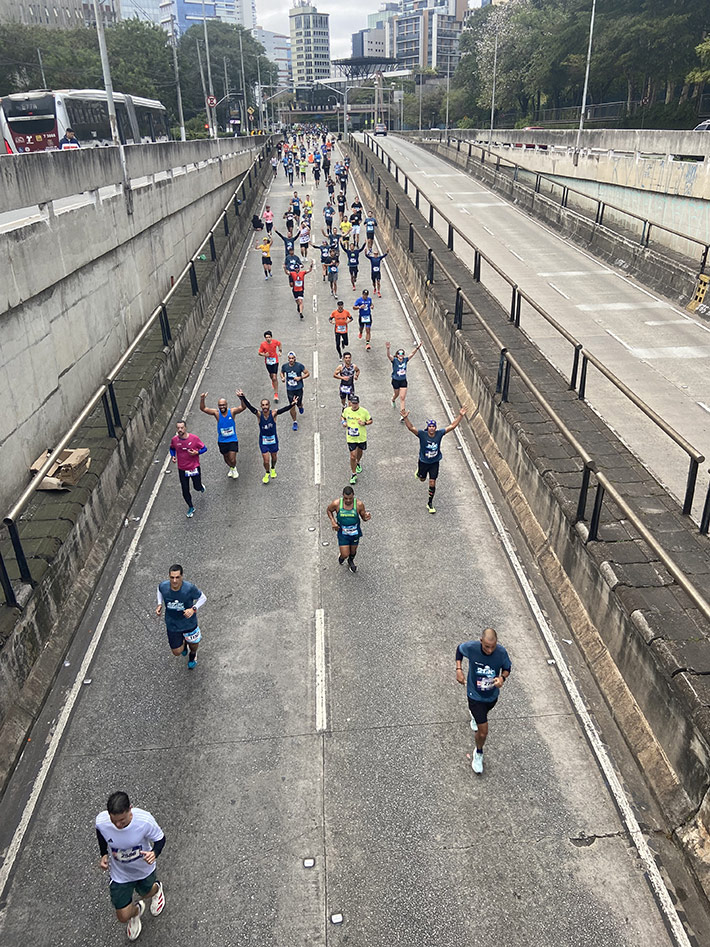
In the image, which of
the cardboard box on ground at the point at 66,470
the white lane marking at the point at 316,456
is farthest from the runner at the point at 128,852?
the white lane marking at the point at 316,456

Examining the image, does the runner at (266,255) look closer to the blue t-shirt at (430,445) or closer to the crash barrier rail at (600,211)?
the crash barrier rail at (600,211)

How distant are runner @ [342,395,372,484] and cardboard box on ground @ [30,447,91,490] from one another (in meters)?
4.63

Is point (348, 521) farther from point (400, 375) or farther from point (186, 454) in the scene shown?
point (400, 375)

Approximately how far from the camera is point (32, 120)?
27.9m

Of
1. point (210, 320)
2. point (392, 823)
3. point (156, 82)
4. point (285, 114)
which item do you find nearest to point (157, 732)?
point (392, 823)

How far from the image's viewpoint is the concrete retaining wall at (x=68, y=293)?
34.8 ft

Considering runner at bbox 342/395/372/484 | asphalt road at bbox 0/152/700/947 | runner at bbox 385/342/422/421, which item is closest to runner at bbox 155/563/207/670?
asphalt road at bbox 0/152/700/947

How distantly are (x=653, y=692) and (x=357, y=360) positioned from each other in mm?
13823

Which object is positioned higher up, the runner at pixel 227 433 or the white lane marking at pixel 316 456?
the runner at pixel 227 433

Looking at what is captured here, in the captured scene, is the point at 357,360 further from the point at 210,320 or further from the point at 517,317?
the point at 210,320

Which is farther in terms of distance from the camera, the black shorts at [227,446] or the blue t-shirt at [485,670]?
the black shorts at [227,446]

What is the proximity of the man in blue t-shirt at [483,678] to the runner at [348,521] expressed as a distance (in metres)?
3.29

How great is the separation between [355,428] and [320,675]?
213 inches

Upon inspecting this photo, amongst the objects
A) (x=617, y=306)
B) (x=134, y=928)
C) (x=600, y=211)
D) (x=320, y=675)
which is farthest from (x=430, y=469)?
(x=600, y=211)
